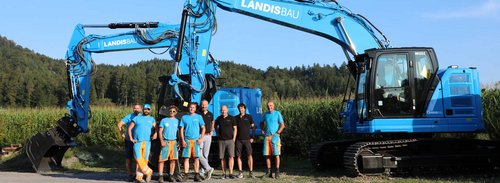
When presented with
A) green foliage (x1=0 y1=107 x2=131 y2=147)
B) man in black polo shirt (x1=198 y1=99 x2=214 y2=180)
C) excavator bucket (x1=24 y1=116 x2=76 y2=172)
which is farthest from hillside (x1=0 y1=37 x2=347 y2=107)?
man in black polo shirt (x1=198 y1=99 x2=214 y2=180)

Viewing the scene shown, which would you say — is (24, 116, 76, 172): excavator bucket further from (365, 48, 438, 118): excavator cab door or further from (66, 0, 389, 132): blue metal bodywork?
(365, 48, 438, 118): excavator cab door

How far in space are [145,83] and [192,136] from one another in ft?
118

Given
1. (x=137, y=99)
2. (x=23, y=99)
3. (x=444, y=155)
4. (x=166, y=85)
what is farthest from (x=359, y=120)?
(x=23, y=99)

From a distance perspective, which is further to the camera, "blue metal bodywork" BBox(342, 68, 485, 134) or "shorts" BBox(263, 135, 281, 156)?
"shorts" BBox(263, 135, 281, 156)

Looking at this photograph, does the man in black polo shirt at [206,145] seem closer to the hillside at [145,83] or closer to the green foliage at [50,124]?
the hillside at [145,83]

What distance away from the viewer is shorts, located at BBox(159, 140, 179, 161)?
1048cm

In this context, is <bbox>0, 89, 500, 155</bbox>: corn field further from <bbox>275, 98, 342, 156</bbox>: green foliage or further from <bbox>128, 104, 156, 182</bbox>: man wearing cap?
<bbox>128, 104, 156, 182</bbox>: man wearing cap

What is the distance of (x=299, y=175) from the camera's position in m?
11.9

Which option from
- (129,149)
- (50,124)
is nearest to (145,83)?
(50,124)

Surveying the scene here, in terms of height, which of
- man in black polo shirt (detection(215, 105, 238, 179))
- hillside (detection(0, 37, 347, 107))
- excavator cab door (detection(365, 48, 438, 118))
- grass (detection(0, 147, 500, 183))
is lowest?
grass (detection(0, 147, 500, 183))

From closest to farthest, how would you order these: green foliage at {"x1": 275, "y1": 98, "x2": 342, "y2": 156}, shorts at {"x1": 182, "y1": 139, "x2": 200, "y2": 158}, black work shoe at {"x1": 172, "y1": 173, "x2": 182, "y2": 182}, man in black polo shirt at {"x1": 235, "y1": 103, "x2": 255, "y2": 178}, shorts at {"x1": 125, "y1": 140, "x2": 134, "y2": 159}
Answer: black work shoe at {"x1": 172, "y1": 173, "x2": 182, "y2": 182}
shorts at {"x1": 182, "y1": 139, "x2": 200, "y2": 158}
man in black polo shirt at {"x1": 235, "y1": 103, "x2": 255, "y2": 178}
shorts at {"x1": 125, "y1": 140, "x2": 134, "y2": 159}
green foliage at {"x1": 275, "y1": 98, "x2": 342, "y2": 156}

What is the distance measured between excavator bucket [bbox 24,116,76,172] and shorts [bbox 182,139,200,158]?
4.18 metres

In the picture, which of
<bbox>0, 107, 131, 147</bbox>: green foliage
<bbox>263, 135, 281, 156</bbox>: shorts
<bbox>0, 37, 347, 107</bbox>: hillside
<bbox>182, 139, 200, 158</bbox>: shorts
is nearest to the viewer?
<bbox>182, 139, 200, 158</bbox>: shorts

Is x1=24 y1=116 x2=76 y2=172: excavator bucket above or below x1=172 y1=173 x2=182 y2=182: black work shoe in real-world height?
above
